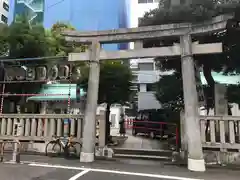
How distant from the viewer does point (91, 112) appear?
902cm

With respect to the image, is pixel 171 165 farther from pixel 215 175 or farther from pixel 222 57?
pixel 222 57

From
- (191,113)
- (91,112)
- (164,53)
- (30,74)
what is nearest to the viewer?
(191,113)

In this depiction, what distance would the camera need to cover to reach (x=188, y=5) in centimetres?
963

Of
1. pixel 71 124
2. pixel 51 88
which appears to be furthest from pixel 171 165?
pixel 51 88

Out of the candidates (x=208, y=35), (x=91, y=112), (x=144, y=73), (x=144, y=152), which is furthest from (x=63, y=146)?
(x=144, y=73)

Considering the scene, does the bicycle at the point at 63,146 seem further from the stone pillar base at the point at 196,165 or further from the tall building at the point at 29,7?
the tall building at the point at 29,7

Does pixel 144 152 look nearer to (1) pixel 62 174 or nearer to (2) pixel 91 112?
(2) pixel 91 112

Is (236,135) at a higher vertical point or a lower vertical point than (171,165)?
higher

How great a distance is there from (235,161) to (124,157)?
407 cm

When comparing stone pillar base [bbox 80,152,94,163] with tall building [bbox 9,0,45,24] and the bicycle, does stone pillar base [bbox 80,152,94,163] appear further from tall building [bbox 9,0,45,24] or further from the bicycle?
tall building [bbox 9,0,45,24]

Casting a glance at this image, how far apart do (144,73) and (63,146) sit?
21.2 metres

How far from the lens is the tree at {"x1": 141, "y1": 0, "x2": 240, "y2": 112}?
9.51m

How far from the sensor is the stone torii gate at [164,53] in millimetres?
7984

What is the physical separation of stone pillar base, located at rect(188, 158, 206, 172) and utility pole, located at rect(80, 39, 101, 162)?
3411mm
